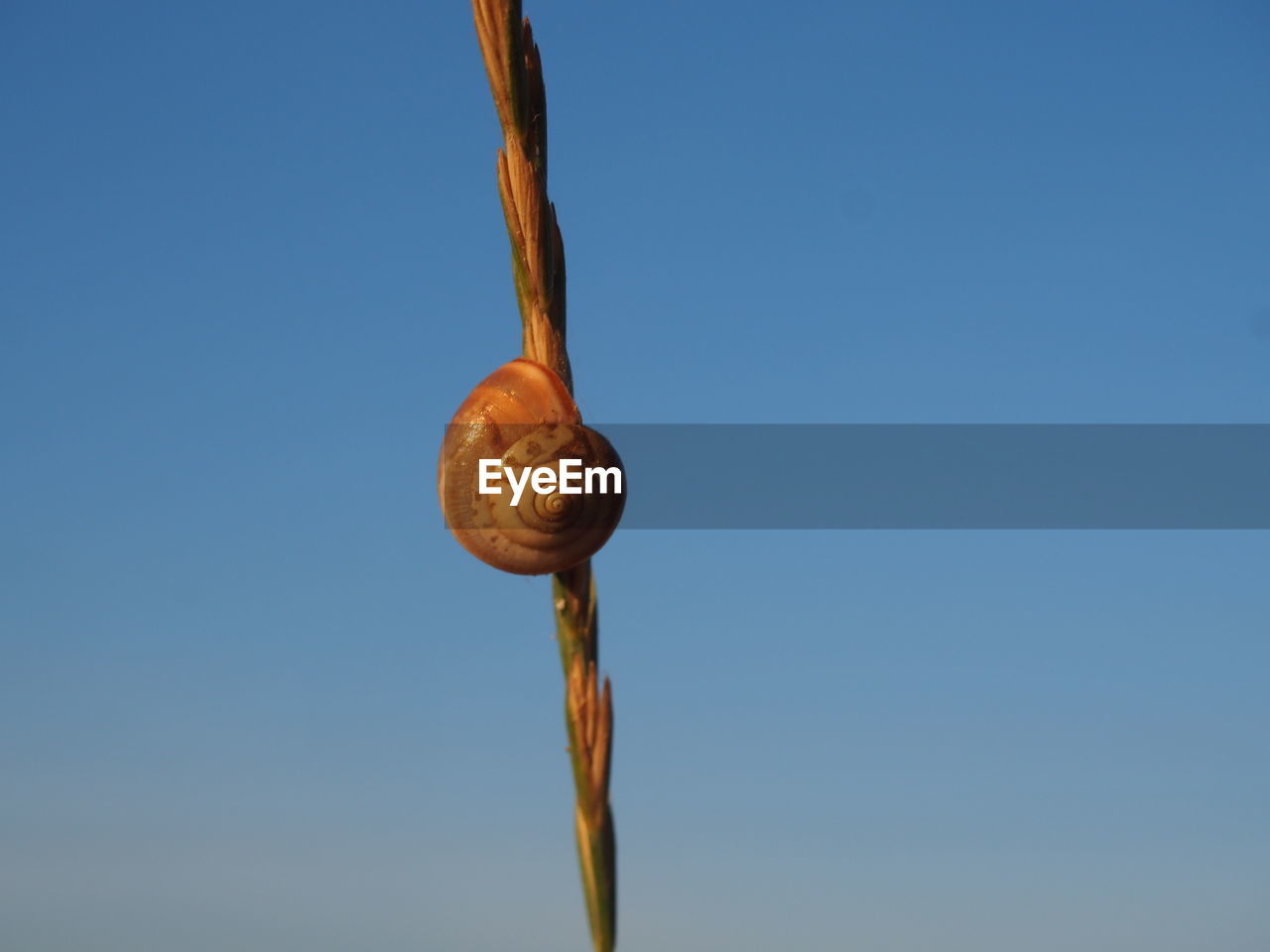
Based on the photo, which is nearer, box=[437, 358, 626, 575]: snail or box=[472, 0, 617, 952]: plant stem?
box=[472, 0, 617, 952]: plant stem

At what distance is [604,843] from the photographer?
1.90 meters

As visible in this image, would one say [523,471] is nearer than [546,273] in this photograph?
No

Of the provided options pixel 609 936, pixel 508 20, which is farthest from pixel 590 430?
pixel 609 936

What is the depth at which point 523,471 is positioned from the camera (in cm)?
223

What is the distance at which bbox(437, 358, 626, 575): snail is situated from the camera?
7.09ft

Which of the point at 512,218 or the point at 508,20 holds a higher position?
the point at 508,20

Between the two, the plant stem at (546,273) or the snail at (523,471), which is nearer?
the plant stem at (546,273)

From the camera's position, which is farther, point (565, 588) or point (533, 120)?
point (565, 588)

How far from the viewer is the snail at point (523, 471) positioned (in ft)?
7.09

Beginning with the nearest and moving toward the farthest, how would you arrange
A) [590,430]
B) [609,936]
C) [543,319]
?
[609,936]
[543,319]
[590,430]

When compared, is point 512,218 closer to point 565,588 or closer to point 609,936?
point 565,588

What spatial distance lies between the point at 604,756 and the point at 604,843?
A: 0.12 m

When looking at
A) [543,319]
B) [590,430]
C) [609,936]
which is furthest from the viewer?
[590,430]

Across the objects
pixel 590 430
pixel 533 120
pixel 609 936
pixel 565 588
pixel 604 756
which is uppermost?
pixel 533 120
